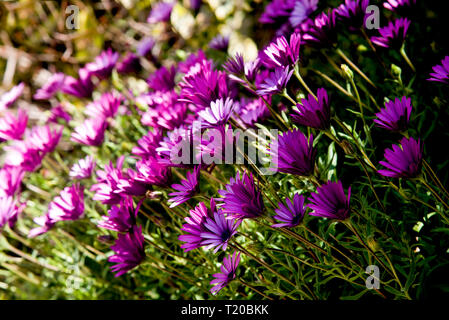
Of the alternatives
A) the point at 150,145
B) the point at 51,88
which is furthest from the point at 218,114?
the point at 51,88

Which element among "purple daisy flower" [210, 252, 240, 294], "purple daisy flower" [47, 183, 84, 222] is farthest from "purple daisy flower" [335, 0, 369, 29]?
"purple daisy flower" [47, 183, 84, 222]

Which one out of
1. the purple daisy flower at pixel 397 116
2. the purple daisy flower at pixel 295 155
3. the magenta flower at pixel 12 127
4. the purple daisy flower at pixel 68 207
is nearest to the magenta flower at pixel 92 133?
the purple daisy flower at pixel 68 207

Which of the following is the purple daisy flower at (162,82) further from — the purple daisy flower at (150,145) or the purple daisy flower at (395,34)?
the purple daisy flower at (395,34)

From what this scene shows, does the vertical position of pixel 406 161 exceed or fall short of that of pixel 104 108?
it exceeds it

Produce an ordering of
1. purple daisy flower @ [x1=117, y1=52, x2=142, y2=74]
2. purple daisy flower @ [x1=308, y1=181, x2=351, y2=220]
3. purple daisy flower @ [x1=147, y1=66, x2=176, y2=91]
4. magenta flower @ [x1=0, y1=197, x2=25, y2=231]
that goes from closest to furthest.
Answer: purple daisy flower @ [x1=308, y1=181, x2=351, y2=220] → magenta flower @ [x1=0, y1=197, x2=25, y2=231] → purple daisy flower @ [x1=147, y1=66, x2=176, y2=91] → purple daisy flower @ [x1=117, y1=52, x2=142, y2=74]

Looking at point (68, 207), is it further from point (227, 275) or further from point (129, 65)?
point (129, 65)

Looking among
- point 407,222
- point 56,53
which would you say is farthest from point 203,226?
point 56,53

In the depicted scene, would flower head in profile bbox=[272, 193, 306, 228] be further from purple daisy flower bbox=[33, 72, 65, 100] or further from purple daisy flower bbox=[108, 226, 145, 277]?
purple daisy flower bbox=[33, 72, 65, 100]
